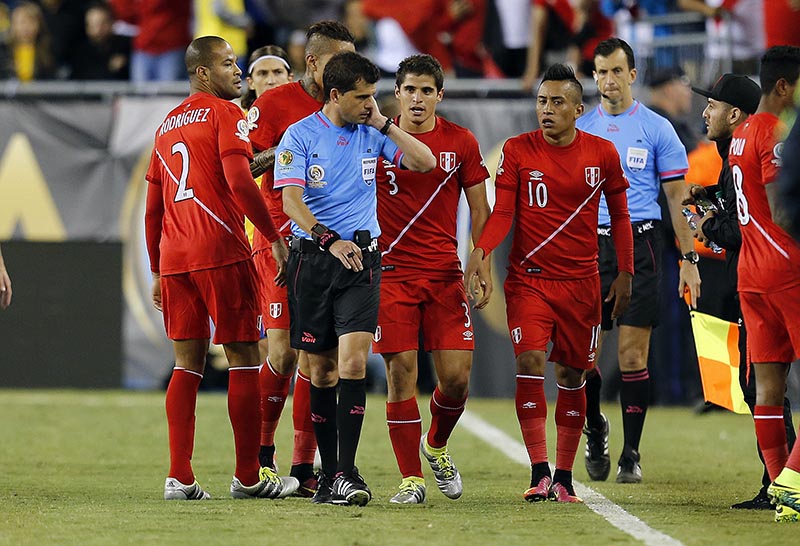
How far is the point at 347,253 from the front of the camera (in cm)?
721

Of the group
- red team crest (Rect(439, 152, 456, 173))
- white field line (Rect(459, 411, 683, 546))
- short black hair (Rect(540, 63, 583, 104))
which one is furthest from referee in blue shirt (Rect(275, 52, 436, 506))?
white field line (Rect(459, 411, 683, 546))

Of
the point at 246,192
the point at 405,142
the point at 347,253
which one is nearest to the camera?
the point at 347,253

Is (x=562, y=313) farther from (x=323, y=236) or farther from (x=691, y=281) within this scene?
(x=323, y=236)

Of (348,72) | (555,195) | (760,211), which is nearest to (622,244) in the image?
(555,195)

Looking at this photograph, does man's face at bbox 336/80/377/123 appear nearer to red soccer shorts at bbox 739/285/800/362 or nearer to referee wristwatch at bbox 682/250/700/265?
red soccer shorts at bbox 739/285/800/362

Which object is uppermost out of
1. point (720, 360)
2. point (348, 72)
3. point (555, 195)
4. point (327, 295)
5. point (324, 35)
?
point (324, 35)

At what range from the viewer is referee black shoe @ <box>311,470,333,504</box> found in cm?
750

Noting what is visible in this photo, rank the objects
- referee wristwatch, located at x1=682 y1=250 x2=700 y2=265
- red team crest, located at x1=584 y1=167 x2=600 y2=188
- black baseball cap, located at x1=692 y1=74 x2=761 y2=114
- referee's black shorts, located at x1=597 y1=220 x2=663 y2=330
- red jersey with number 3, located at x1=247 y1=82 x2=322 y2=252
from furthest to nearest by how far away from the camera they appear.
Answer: referee's black shorts, located at x1=597 y1=220 x2=663 y2=330 → referee wristwatch, located at x1=682 y1=250 x2=700 y2=265 → red jersey with number 3, located at x1=247 y1=82 x2=322 y2=252 → red team crest, located at x1=584 y1=167 x2=600 y2=188 → black baseball cap, located at x1=692 y1=74 x2=761 y2=114

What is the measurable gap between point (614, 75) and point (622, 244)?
1630 millimetres

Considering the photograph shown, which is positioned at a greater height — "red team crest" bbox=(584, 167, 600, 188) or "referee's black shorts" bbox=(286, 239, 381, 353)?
"red team crest" bbox=(584, 167, 600, 188)

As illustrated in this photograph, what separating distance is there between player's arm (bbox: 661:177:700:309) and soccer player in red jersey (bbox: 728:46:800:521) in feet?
4.96

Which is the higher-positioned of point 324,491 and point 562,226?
point 562,226

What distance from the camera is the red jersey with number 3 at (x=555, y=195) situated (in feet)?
26.4

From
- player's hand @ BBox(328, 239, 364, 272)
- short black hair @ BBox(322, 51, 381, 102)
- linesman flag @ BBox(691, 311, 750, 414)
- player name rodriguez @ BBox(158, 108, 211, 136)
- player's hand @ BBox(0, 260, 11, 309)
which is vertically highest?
short black hair @ BBox(322, 51, 381, 102)
